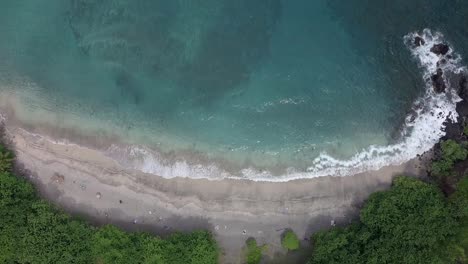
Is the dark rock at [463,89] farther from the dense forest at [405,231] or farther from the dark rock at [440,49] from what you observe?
the dense forest at [405,231]

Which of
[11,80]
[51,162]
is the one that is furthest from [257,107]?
[11,80]

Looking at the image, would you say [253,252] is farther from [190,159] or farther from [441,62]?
[441,62]

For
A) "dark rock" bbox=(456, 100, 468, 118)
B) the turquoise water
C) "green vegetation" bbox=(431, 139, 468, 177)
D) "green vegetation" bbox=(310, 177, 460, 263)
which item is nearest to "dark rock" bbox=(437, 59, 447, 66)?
the turquoise water

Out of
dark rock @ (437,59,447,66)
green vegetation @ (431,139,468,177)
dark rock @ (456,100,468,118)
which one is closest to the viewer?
green vegetation @ (431,139,468,177)

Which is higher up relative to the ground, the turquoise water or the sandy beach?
the turquoise water

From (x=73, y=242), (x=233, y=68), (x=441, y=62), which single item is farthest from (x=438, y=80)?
(x=73, y=242)

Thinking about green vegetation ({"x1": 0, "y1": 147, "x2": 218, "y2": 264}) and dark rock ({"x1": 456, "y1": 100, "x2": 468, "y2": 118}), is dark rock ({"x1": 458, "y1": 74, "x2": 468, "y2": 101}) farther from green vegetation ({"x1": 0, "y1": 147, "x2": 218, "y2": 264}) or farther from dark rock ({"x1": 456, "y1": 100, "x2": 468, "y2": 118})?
green vegetation ({"x1": 0, "y1": 147, "x2": 218, "y2": 264})

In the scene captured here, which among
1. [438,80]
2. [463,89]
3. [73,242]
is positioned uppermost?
[438,80]
